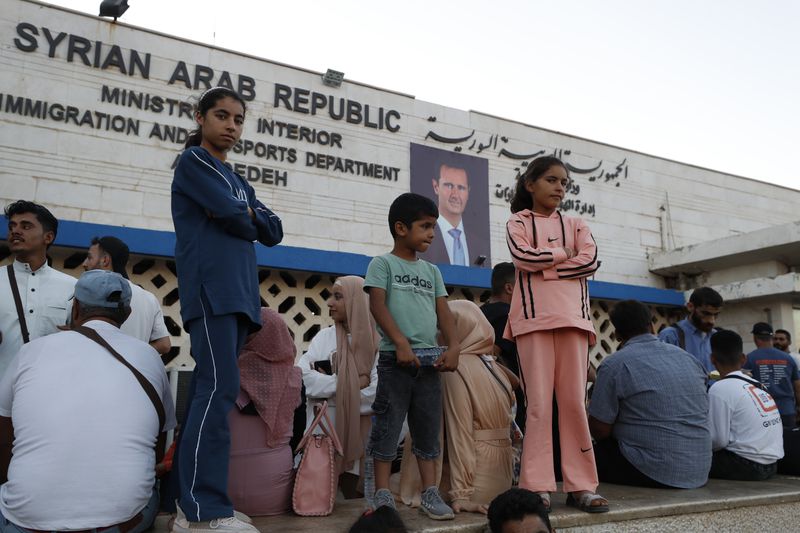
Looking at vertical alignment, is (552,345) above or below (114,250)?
below

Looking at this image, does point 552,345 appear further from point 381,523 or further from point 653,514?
point 381,523

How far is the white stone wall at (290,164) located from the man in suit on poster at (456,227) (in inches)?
12.3

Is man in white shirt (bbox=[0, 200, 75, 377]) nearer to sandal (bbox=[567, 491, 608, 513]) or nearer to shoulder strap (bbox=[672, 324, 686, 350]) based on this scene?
sandal (bbox=[567, 491, 608, 513])

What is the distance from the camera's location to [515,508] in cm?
212

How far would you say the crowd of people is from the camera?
1.89 metres

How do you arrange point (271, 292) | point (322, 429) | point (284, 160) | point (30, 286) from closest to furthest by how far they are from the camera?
1. point (322, 429)
2. point (30, 286)
3. point (271, 292)
4. point (284, 160)

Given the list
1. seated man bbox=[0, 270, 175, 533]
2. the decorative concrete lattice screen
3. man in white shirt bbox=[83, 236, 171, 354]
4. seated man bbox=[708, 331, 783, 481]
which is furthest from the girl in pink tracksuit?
the decorative concrete lattice screen

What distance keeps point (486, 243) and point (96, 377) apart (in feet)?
24.1

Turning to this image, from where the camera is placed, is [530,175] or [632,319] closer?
[530,175]

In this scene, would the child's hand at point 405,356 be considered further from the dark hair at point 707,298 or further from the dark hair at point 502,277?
the dark hair at point 707,298

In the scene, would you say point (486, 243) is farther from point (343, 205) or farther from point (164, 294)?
point (164, 294)

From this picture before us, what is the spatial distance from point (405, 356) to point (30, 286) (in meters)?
1.95

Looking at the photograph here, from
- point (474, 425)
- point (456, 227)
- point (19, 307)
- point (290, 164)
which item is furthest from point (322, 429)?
point (456, 227)

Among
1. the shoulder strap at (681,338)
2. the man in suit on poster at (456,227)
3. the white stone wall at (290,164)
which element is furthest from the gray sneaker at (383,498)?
the man in suit on poster at (456,227)
